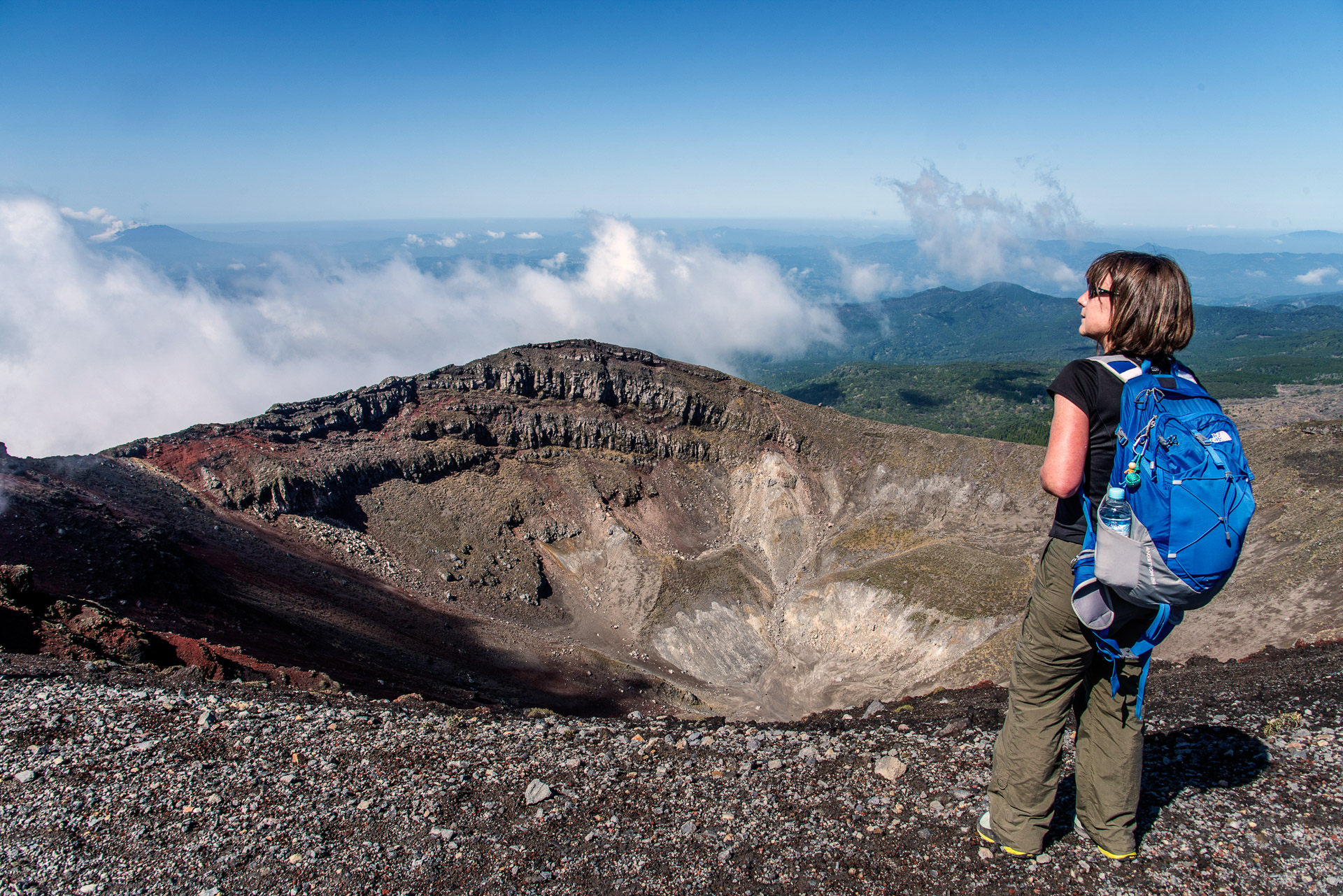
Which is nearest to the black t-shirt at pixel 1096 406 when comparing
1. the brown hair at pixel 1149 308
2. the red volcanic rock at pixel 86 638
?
the brown hair at pixel 1149 308

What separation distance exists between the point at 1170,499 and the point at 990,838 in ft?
12.8

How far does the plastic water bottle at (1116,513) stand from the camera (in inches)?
186

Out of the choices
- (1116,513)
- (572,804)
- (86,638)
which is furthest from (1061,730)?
(86,638)

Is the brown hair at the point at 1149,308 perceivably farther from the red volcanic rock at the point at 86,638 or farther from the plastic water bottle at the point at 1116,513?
the red volcanic rock at the point at 86,638

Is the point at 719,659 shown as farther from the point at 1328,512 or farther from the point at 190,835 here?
the point at 190,835

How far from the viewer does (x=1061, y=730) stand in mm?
5707

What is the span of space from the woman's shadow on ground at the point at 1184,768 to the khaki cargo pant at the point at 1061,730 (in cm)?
43

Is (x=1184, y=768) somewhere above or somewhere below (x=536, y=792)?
above

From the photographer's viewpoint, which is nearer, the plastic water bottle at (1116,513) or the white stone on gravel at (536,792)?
the plastic water bottle at (1116,513)

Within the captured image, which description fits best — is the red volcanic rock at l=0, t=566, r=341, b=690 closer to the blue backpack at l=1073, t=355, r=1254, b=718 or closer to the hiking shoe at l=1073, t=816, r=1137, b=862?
the hiking shoe at l=1073, t=816, r=1137, b=862

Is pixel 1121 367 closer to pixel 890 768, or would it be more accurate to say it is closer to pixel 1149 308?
pixel 1149 308

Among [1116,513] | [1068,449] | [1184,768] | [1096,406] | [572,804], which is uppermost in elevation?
[1096,406]

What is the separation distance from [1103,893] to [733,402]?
64.6m

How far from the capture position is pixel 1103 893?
5.42 meters
